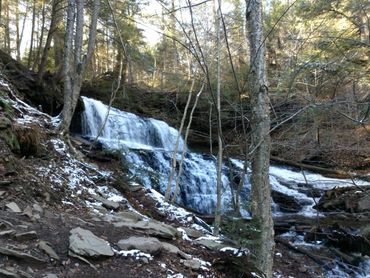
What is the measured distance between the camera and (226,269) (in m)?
4.73

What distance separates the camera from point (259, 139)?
4.48 metres

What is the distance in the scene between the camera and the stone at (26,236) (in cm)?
375

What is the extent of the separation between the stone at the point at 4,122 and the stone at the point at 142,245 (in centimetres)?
325

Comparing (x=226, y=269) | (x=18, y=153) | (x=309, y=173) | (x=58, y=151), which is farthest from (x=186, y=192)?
(x=309, y=173)

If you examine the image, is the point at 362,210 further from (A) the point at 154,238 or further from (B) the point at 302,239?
(A) the point at 154,238

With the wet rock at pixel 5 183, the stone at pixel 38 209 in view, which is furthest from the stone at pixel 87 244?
the wet rock at pixel 5 183

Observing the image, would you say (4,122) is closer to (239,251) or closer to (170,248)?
(170,248)

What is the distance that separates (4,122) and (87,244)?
3389 mm

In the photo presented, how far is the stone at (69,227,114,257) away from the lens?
3.87 meters

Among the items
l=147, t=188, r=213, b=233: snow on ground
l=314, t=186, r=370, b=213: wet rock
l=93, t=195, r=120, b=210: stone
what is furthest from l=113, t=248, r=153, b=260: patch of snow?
l=314, t=186, r=370, b=213: wet rock

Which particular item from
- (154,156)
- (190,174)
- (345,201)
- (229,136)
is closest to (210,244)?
(190,174)

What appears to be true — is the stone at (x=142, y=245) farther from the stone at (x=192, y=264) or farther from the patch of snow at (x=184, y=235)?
the patch of snow at (x=184, y=235)

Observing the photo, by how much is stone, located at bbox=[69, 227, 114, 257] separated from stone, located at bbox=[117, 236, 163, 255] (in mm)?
207

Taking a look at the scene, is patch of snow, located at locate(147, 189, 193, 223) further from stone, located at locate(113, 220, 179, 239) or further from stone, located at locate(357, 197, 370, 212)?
stone, located at locate(357, 197, 370, 212)
